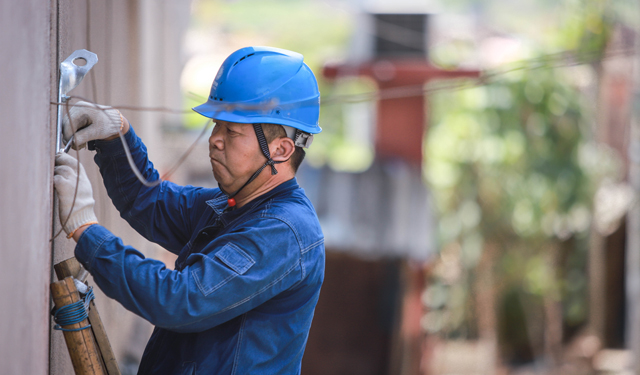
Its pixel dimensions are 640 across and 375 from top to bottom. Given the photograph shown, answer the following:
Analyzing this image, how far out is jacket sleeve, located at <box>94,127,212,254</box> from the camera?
2.29 metres

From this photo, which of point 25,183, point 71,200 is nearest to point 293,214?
point 71,200

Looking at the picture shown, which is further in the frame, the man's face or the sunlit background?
the sunlit background

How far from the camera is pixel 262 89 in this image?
2082mm

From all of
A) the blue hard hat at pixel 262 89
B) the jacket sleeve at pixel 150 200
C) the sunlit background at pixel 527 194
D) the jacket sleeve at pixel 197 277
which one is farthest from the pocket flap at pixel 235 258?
the sunlit background at pixel 527 194

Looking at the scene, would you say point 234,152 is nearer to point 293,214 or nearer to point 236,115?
point 236,115

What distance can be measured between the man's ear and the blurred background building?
24 cm

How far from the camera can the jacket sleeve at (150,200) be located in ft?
7.51

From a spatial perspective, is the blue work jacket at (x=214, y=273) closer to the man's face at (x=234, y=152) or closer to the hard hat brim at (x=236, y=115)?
the man's face at (x=234, y=152)

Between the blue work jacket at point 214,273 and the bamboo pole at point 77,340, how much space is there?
0.10 m

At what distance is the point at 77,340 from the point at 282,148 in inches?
34.8

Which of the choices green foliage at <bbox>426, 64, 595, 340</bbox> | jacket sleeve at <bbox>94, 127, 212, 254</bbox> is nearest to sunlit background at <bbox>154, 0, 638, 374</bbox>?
green foliage at <bbox>426, 64, 595, 340</bbox>

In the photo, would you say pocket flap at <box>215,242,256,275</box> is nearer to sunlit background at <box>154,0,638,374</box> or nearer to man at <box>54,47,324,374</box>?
man at <box>54,47,324,374</box>

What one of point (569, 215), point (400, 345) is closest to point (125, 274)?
point (400, 345)

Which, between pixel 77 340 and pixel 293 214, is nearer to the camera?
pixel 77 340
